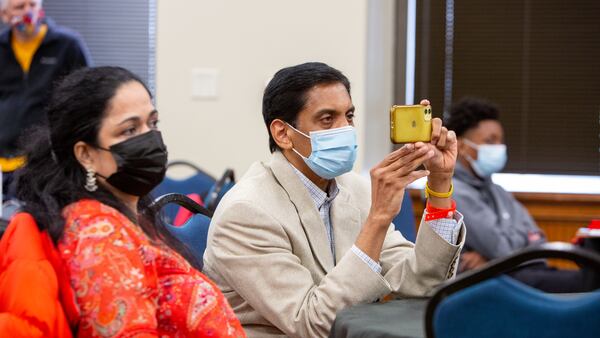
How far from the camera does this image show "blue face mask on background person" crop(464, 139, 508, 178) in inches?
179

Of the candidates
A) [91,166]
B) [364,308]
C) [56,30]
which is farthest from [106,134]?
[56,30]

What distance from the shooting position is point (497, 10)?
528cm

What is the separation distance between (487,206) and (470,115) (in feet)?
1.59

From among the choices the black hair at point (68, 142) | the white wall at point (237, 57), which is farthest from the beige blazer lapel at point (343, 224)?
the white wall at point (237, 57)

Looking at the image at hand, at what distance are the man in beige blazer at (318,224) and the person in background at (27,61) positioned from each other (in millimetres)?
2383

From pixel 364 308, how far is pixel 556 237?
3.09 m

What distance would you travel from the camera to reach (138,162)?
196 centimetres

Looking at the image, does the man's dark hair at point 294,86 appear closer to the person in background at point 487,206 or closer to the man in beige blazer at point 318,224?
the man in beige blazer at point 318,224

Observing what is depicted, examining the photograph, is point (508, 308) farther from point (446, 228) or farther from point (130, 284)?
point (446, 228)

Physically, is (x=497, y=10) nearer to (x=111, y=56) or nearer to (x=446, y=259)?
(x=111, y=56)

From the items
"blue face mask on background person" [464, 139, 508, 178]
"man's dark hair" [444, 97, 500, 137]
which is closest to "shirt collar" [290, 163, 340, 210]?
"blue face mask on background person" [464, 139, 508, 178]

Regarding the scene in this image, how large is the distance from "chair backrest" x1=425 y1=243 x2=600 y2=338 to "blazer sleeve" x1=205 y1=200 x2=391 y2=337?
27.5 inches

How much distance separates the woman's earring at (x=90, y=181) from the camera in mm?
1912

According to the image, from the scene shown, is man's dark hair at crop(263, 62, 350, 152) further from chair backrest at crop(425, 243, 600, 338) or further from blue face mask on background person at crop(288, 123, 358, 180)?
chair backrest at crop(425, 243, 600, 338)
